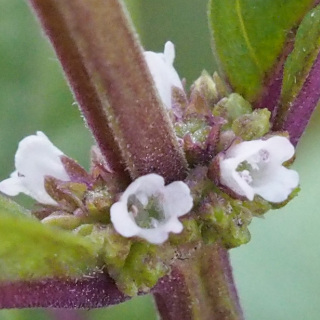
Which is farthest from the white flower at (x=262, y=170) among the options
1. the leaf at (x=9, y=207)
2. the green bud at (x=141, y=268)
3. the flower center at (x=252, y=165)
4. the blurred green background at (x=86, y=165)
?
the blurred green background at (x=86, y=165)

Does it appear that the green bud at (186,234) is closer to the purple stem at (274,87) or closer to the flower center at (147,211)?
the flower center at (147,211)

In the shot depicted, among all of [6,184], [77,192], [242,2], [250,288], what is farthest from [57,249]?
[250,288]

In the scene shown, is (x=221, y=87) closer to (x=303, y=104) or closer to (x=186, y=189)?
(x=303, y=104)

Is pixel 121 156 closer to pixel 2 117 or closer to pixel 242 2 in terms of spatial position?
pixel 242 2

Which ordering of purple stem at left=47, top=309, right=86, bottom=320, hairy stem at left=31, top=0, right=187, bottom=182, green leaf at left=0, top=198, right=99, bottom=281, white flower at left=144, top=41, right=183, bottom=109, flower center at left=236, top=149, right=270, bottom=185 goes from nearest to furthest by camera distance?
green leaf at left=0, top=198, right=99, bottom=281 → hairy stem at left=31, top=0, right=187, bottom=182 → flower center at left=236, top=149, right=270, bottom=185 → white flower at left=144, top=41, right=183, bottom=109 → purple stem at left=47, top=309, right=86, bottom=320

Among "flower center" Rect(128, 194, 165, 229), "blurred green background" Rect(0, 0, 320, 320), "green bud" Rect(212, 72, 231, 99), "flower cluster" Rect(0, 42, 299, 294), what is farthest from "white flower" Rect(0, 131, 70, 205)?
"blurred green background" Rect(0, 0, 320, 320)

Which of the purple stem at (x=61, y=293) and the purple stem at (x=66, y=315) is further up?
the purple stem at (x=61, y=293)

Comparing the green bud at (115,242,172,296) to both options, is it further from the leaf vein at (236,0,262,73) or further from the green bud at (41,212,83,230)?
the leaf vein at (236,0,262,73)

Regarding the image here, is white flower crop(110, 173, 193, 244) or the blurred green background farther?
the blurred green background
